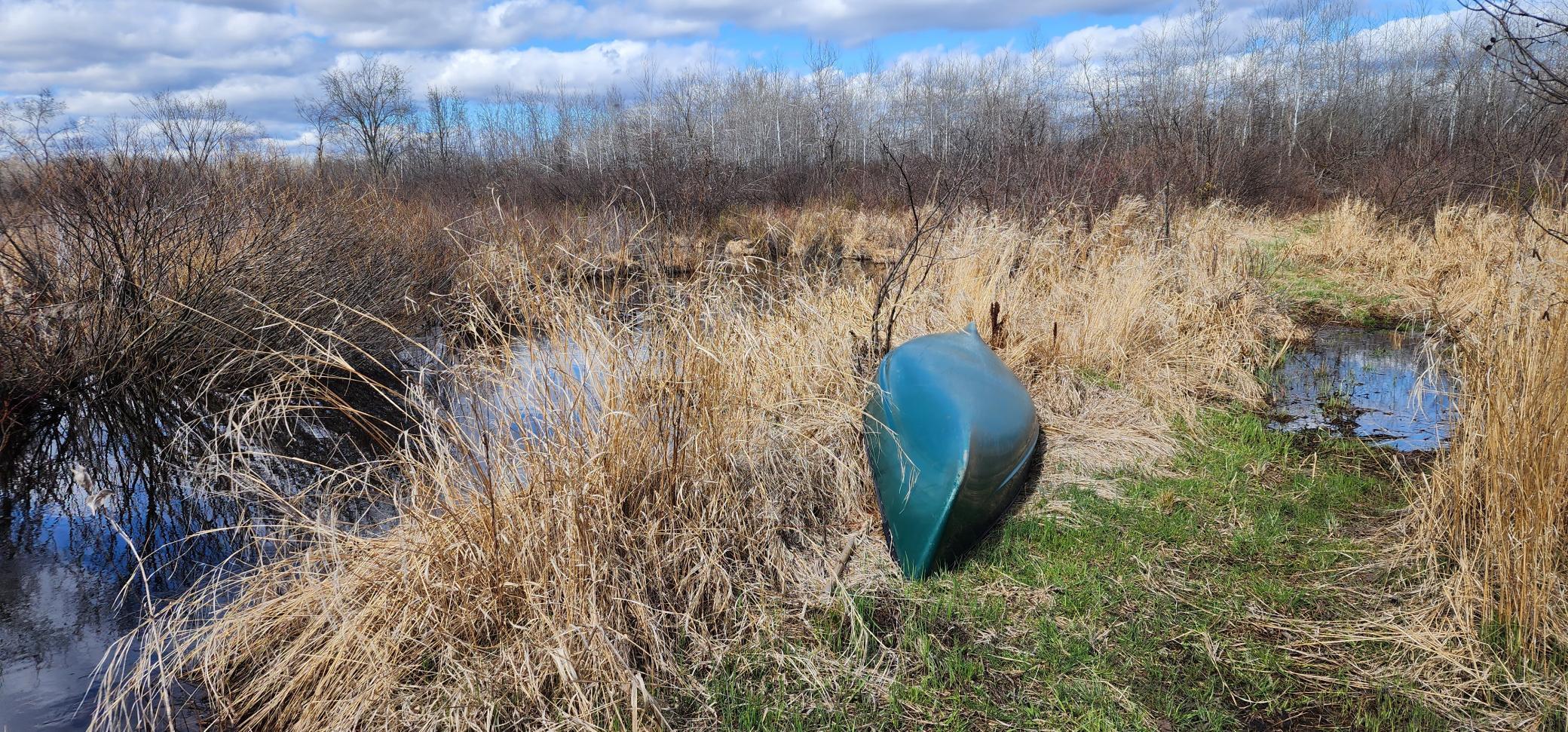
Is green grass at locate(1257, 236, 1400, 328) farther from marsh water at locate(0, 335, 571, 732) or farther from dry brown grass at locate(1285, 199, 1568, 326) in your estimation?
marsh water at locate(0, 335, 571, 732)

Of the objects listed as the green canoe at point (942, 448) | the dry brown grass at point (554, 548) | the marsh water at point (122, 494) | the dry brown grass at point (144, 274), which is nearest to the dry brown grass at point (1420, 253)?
the marsh water at point (122, 494)

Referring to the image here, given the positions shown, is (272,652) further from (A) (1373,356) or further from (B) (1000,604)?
(A) (1373,356)

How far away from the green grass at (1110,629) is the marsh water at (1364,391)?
1016mm

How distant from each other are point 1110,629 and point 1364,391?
4471 mm

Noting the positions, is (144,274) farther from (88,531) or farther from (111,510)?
(88,531)

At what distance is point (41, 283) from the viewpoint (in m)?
5.72

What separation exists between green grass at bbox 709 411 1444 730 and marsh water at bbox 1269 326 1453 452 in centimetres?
102

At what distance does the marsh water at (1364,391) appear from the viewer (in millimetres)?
5051

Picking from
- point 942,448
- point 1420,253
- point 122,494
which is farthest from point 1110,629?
point 1420,253

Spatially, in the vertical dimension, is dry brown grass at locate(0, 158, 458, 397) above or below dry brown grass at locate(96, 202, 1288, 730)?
above

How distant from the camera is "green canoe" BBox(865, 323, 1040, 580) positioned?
326 centimetres

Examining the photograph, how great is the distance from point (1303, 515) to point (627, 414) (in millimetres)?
3085

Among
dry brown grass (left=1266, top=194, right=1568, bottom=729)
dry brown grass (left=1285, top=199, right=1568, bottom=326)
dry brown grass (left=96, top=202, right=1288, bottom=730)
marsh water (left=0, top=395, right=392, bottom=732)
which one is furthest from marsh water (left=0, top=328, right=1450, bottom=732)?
dry brown grass (left=1285, top=199, right=1568, bottom=326)

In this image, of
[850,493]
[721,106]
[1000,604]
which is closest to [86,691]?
[850,493]
